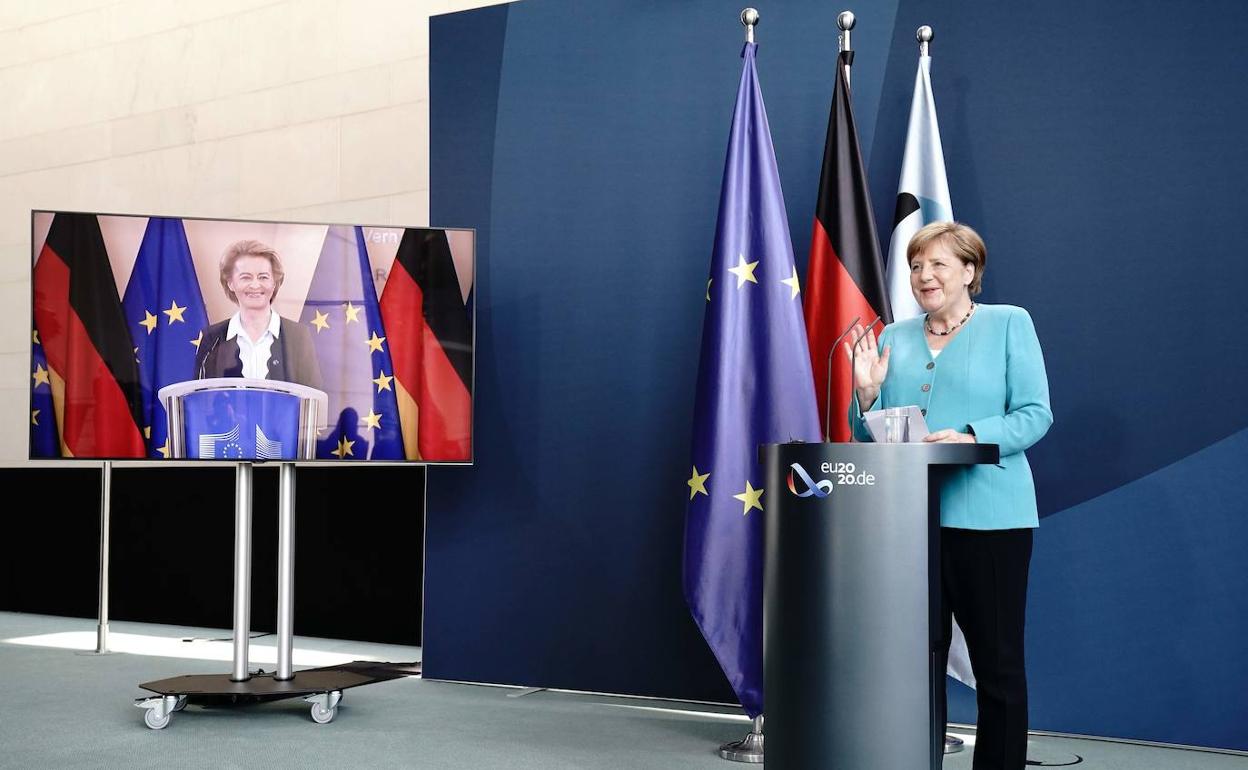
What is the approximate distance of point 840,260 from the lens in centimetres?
356

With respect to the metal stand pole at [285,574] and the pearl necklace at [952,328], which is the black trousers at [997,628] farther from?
the metal stand pole at [285,574]

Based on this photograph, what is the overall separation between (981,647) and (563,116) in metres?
2.75

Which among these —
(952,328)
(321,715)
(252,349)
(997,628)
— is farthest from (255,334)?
(997,628)

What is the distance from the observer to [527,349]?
14.4ft

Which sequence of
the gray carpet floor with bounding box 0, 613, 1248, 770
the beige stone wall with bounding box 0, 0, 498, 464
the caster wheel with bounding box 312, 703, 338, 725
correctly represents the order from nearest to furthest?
the gray carpet floor with bounding box 0, 613, 1248, 770
the caster wheel with bounding box 312, 703, 338, 725
the beige stone wall with bounding box 0, 0, 498, 464

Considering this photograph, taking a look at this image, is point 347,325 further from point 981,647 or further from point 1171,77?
point 1171,77

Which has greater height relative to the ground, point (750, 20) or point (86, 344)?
point (750, 20)

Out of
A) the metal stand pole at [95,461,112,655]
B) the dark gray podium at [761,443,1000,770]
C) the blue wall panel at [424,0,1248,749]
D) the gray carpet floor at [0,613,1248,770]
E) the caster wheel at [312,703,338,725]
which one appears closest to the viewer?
the dark gray podium at [761,443,1000,770]

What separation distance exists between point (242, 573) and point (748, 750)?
167cm

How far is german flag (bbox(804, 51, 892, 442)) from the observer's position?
3525mm

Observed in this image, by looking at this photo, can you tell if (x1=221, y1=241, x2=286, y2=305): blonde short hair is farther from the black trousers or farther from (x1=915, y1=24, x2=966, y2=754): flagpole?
the black trousers

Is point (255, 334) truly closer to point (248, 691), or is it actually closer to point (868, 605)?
point (248, 691)

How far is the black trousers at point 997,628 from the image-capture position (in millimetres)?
2229

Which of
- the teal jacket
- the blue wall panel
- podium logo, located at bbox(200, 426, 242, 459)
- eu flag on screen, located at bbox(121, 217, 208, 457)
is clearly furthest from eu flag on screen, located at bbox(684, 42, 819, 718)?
eu flag on screen, located at bbox(121, 217, 208, 457)
